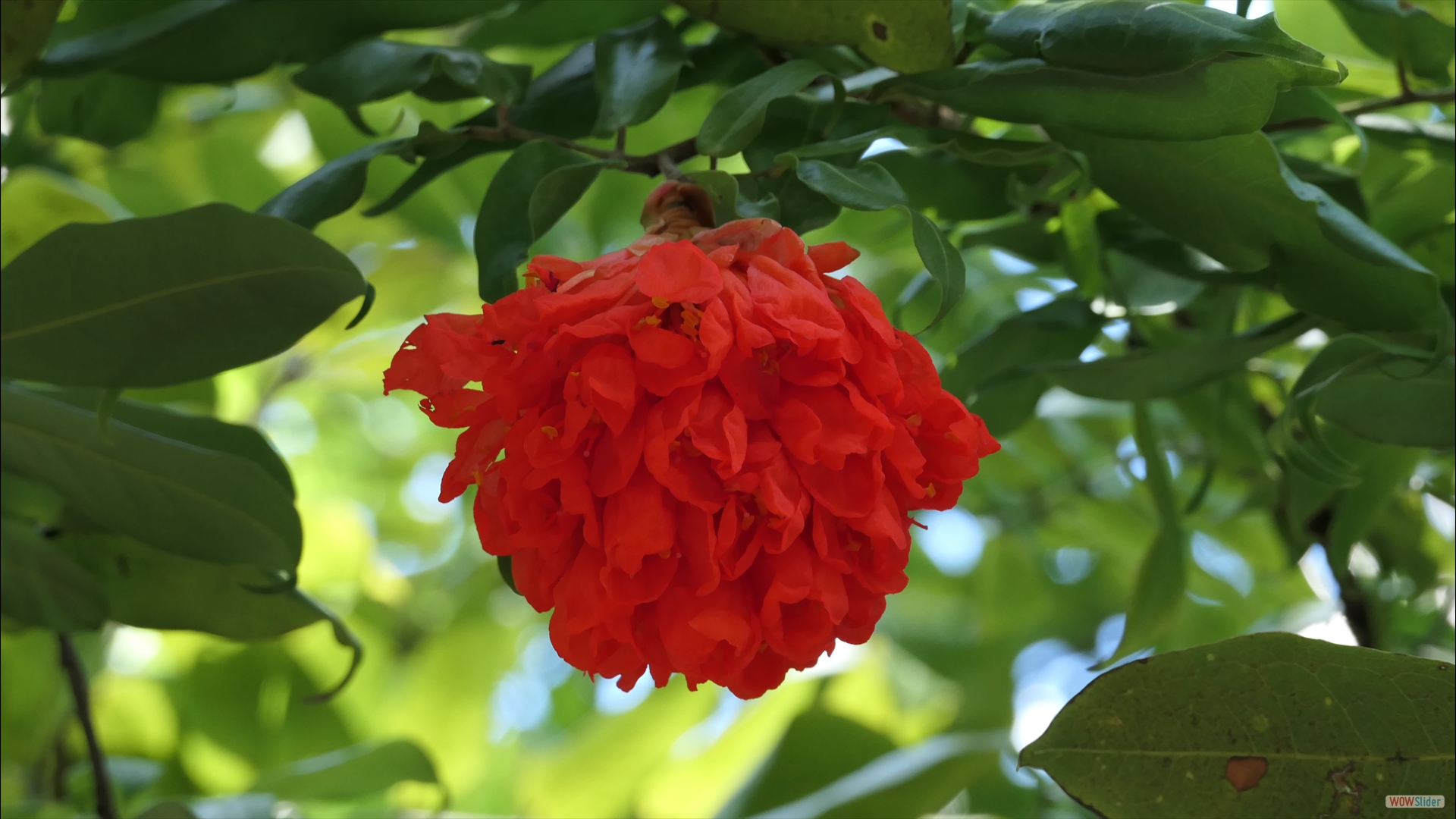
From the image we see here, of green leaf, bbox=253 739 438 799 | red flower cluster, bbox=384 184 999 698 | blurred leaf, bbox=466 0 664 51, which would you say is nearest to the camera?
red flower cluster, bbox=384 184 999 698

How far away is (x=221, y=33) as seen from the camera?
0.57m

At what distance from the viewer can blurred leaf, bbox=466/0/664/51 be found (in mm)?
594

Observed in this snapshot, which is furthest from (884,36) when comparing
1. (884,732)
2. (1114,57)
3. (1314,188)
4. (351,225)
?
(351,225)

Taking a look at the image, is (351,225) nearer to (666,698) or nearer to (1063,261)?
(666,698)

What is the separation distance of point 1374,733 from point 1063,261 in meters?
0.29

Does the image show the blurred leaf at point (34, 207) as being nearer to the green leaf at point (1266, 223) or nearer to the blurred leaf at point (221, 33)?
the blurred leaf at point (221, 33)

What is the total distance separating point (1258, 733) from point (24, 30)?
2.12 ft

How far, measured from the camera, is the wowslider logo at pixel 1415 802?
46 centimetres

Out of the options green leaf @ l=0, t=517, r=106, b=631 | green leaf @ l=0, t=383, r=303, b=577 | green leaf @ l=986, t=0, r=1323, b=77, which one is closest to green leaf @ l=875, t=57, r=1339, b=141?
green leaf @ l=986, t=0, r=1323, b=77

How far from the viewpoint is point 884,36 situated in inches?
18.8

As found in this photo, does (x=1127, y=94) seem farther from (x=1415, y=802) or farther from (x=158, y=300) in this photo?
(x=158, y=300)

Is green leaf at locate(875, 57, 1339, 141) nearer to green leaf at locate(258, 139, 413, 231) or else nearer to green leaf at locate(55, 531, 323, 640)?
green leaf at locate(258, 139, 413, 231)

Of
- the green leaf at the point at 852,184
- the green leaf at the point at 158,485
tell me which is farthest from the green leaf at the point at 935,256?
the green leaf at the point at 158,485

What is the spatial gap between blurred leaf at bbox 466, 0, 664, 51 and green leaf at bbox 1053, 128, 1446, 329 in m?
0.24
